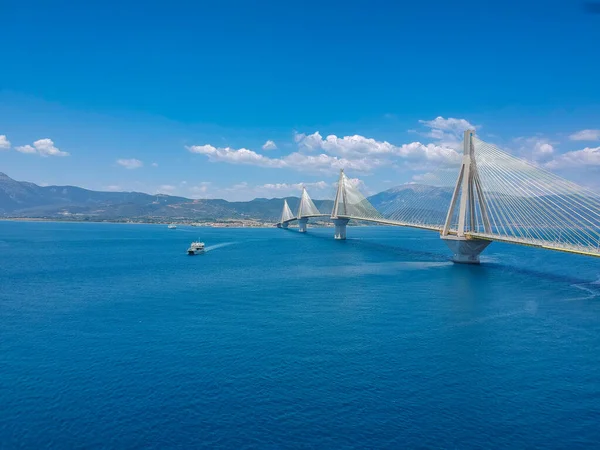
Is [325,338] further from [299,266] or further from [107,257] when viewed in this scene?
[107,257]

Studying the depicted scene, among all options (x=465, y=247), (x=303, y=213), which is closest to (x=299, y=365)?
(x=465, y=247)

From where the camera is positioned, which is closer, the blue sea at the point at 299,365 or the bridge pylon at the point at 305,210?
the blue sea at the point at 299,365

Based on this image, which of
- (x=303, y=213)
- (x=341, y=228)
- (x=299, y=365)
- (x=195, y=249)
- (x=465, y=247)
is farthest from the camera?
(x=303, y=213)

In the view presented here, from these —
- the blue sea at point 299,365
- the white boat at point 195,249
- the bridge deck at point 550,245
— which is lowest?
the blue sea at point 299,365

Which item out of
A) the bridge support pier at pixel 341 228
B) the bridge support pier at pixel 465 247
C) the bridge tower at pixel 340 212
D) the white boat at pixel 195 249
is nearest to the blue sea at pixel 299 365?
the bridge support pier at pixel 465 247

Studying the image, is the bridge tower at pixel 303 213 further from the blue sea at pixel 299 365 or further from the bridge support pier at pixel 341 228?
the blue sea at pixel 299 365

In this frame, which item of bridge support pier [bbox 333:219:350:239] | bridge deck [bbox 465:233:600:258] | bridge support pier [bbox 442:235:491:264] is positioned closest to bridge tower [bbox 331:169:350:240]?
bridge support pier [bbox 333:219:350:239]

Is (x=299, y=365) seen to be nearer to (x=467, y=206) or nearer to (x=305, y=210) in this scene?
(x=467, y=206)
